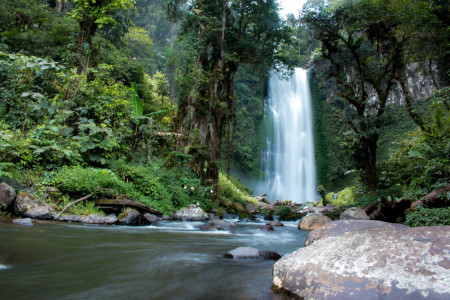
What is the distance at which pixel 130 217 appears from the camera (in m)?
6.77

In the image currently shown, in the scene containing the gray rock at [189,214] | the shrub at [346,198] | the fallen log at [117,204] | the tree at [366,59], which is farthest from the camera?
the shrub at [346,198]

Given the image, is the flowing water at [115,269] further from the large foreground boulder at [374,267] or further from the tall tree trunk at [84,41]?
the tall tree trunk at [84,41]

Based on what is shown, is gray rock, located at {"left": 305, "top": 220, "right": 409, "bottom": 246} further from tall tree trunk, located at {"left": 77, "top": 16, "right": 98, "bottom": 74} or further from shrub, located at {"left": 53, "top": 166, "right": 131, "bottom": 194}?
tall tree trunk, located at {"left": 77, "top": 16, "right": 98, "bottom": 74}

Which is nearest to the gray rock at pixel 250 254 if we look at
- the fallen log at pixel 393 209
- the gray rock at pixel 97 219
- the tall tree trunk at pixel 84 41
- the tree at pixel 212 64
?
the gray rock at pixel 97 219

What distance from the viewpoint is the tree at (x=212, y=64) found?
12062mm

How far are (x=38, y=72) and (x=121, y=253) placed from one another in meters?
7.36

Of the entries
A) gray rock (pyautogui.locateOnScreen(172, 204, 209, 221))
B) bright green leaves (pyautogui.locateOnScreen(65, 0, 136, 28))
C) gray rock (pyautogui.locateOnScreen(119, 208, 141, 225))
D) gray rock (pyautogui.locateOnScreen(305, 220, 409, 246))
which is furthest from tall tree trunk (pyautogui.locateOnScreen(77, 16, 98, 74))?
gray rock (pyautogui.locateOnScreen(305, 220, 409, 246))

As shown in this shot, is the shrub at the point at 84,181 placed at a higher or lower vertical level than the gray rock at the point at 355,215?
higher

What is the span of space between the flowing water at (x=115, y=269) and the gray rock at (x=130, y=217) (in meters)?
2.04

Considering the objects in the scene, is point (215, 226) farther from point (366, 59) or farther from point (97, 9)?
point (366, 59)

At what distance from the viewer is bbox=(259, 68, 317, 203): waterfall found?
101 feet

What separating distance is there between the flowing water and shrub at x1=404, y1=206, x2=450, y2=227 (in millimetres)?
3777

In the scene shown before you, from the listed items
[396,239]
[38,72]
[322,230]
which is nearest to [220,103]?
[38,72]

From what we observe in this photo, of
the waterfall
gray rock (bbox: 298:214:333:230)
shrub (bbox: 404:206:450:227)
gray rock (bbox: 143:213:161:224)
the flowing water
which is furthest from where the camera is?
the waterfall
